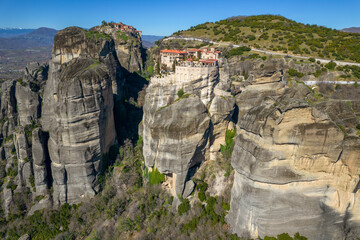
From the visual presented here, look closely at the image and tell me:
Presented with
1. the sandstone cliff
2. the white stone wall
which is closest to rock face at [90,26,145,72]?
the sandstone cliff

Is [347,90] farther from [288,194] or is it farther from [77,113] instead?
[77,113]

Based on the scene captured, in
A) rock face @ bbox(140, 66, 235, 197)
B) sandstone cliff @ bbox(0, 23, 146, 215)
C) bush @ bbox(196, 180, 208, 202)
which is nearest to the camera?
rock face @ bbox(140, 66, 235, 197)

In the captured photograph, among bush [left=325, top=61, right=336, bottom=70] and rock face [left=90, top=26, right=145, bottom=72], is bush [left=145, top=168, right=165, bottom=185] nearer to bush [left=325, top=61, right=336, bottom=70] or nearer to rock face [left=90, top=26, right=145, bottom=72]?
bush [left=325, top=61, right=336, bottom=70]

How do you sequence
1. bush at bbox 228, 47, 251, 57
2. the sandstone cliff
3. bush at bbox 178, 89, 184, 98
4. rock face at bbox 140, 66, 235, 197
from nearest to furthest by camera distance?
rock face at bbox 140, 66, 235, 197, the sandstone cliff, bush at bbox 178, 89, 184, 98, bush at bbox 228, 47, 251, 57

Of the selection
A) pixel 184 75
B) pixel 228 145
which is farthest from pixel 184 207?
pixel 184 75

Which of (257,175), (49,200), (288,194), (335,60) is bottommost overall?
(49,200)

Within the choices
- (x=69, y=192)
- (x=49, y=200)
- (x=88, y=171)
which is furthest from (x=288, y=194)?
(x=49, y=200)
